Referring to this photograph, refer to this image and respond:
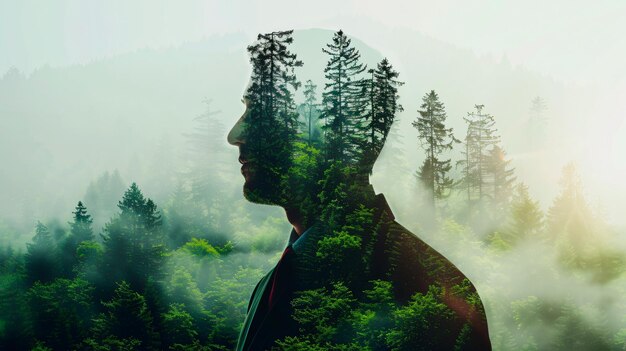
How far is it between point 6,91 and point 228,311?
9070 cm

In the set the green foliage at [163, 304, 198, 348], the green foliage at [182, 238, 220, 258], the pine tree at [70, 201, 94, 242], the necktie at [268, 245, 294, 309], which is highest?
the pine tree at [70, 201, 94, 242]

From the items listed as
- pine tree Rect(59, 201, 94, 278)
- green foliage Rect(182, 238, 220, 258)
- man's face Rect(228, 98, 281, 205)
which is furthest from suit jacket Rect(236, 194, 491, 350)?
pine tree Rect(59, 201, 94, 278)

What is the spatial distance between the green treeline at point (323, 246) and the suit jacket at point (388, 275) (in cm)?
6

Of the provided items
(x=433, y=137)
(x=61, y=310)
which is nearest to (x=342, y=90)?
(x=433, y=137)

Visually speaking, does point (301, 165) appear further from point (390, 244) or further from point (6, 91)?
point (6, 91)

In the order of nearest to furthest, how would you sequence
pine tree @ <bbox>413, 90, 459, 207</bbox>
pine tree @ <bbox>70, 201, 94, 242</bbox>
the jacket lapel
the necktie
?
the necktie → the jacket lapel → pine tree @ <bbox>413, 90, 459, 207</bbox> → pine tree @ <bbox>70, 201, 94, 242</bbox>

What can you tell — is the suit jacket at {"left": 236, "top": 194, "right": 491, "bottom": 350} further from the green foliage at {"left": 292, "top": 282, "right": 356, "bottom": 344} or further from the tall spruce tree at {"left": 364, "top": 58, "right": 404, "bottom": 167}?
the tall spruce tree at {"left": 364, "top": 58, "right": 404, "bottom": 167}

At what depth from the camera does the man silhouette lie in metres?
3.47

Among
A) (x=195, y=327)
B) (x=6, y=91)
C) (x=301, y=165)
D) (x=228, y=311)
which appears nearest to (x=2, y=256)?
(x=195, y=327)

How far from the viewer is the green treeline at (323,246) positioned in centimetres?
369

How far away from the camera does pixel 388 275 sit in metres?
3.54

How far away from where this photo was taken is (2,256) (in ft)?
126

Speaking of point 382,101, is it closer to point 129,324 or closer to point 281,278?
point 281,278

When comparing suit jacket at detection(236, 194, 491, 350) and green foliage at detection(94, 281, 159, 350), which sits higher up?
green foliage at detection(94, 281, 159, 350)
